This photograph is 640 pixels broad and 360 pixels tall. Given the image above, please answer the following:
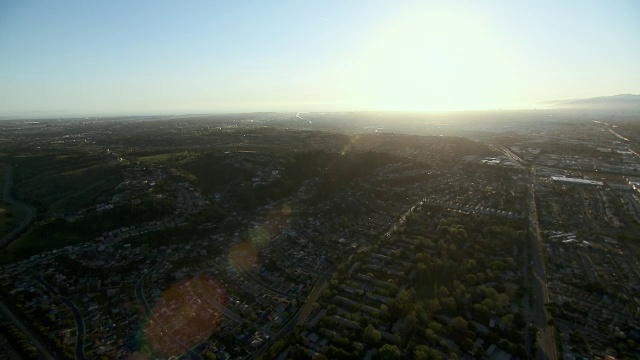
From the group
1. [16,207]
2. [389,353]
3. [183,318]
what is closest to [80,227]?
[16,207]

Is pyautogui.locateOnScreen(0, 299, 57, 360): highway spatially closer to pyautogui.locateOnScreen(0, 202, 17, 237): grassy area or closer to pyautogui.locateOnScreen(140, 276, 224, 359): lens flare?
pyautogui.locateOnScreen(140, 276, 224, 359): lens flare

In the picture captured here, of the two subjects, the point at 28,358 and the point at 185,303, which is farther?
the point at 185,303

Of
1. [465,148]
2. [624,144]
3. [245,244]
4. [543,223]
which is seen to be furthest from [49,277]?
[624,144]

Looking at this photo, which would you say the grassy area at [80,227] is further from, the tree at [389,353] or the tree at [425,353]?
the tree at [425,353]

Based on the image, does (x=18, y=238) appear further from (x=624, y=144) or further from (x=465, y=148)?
(x=624, y=144)

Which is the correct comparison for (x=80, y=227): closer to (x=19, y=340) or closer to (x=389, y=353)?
(x=19, y=340)

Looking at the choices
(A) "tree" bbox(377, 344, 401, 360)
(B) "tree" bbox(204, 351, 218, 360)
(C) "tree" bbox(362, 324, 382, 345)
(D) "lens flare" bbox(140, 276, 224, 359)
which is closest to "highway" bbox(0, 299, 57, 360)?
(D) "lens flare" bbox(140, 276, 224, 359)
